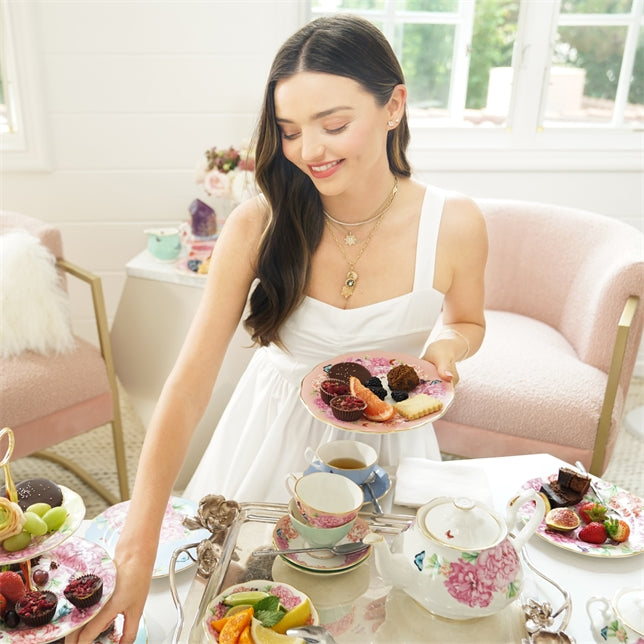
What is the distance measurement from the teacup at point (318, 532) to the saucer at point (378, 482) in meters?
0.14

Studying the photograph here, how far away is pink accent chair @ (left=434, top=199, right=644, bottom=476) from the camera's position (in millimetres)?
2041

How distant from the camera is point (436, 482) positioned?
4.31 ft

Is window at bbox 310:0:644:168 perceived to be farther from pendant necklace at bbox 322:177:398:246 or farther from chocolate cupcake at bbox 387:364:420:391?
chocolate cupcake at bbox 387:364:420:391

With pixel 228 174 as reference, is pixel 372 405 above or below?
below

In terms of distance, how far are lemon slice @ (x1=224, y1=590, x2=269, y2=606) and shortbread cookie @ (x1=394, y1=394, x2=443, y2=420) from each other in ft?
1.43

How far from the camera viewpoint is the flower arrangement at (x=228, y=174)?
97.7 inches

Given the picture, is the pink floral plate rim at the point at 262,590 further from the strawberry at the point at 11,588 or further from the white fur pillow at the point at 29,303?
the white fur pillow at the point at 29,303

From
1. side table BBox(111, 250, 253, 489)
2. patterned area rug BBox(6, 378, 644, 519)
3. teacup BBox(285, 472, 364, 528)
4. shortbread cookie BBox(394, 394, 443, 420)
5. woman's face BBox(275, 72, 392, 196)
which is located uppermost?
woman's face BBox(275, 72, 392, 196)

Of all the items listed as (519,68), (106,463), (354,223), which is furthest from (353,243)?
(519,68)

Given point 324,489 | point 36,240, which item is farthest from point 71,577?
point 36,240

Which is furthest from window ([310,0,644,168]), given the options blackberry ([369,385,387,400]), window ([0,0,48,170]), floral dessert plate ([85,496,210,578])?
floral dessert plate ([85,496,210,578])

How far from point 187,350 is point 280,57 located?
60cm

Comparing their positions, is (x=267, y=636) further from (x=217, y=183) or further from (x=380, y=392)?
(x=217, y=183)

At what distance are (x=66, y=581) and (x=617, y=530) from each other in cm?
88
